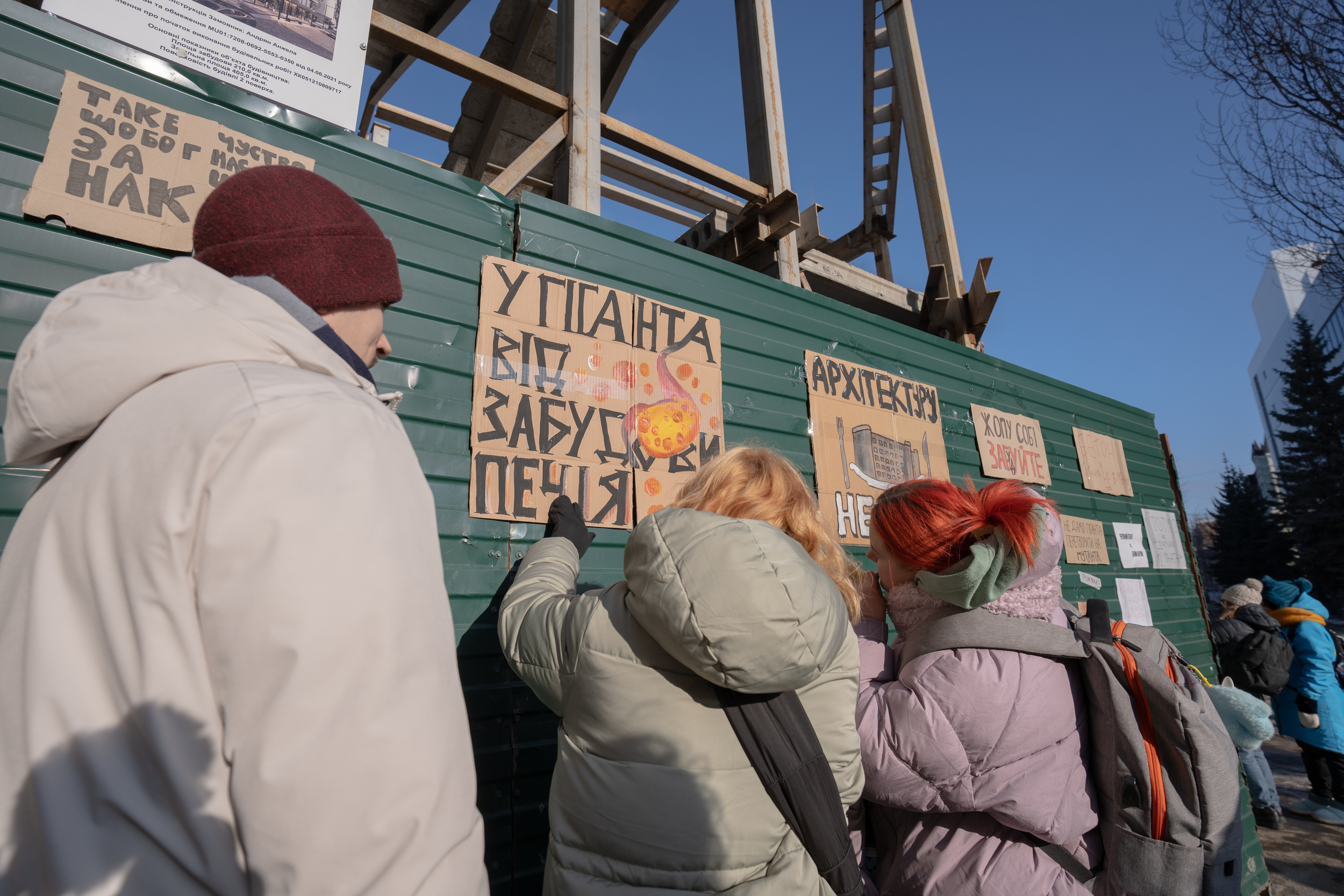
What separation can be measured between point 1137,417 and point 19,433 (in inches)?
332

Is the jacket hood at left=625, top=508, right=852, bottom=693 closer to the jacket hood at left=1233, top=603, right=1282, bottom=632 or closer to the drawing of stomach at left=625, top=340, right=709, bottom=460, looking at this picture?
the drawing of stomach at left=625, top=340, right=709, bottom=460

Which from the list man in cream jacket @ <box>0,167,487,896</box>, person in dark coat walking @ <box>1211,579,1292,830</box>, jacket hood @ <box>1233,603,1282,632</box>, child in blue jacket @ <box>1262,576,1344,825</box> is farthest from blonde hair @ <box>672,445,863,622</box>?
child in blue jacket @ <box>1262,576,1344,825</box>

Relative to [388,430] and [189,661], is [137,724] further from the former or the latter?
[388,430]

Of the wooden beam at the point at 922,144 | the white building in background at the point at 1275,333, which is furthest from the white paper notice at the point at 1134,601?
the white building in background at the point at 1275,333

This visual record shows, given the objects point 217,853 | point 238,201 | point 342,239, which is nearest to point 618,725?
point 217,853

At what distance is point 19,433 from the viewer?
0.84 m

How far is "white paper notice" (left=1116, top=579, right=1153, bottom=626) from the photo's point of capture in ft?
18.7

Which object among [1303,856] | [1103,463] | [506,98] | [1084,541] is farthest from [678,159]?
[1303,856]

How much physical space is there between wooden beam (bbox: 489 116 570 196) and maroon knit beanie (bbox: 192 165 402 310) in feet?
6.65

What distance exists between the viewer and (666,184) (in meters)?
5.07

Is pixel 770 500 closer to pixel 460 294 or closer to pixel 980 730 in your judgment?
pixel 980 730

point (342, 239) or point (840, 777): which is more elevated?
point (342, 239)

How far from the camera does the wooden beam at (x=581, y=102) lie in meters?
3.51

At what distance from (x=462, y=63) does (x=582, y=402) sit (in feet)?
6.35
